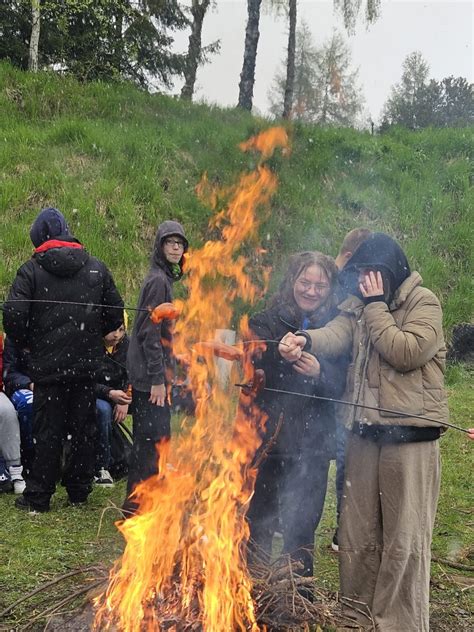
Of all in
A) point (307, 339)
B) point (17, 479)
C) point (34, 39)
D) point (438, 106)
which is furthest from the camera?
point (438, 106)

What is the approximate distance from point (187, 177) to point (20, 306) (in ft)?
25.8

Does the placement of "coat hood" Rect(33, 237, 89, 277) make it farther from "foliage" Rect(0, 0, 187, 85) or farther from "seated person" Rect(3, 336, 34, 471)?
"foliage" Rect(0, 0, 187, 85)

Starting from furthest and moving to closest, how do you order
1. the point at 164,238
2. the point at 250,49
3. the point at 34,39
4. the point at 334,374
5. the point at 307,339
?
the point at 250,49 < the point at 34,39 < the point at 164,238 < the point at 334,374 < the point at 307,339

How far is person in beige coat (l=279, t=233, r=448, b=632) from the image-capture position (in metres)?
3.14

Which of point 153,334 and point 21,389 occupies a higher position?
point 153,334

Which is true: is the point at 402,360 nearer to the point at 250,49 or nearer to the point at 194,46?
the point at 250,49

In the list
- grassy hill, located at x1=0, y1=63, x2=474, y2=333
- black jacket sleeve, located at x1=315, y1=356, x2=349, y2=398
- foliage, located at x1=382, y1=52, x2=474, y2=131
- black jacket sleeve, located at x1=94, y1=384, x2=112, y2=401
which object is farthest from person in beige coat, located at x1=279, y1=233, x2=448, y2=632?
foliage, located at x1=382, y1=52, x2=474, y2=131

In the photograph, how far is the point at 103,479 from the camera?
230 inches

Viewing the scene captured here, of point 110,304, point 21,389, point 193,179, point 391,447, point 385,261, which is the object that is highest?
point 193,179

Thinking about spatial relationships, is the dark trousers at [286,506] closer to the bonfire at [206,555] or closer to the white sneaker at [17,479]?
the bonfire at [206,555]

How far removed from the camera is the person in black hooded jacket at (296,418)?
3.67 metres

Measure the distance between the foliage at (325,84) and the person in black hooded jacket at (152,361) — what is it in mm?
25835

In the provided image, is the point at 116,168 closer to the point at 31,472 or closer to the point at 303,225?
the point at 303,225

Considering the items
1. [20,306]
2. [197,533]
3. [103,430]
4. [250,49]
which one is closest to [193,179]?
[250,49]
